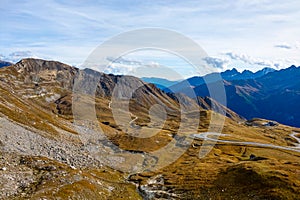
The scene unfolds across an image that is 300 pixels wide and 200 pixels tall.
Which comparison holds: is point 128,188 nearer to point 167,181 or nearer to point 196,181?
point 167,181

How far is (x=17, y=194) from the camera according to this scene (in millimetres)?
54156

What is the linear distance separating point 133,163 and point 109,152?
46.7 ft

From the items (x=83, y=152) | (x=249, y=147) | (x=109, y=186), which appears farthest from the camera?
(x=249, y=147)

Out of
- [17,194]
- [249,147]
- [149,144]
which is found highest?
[17,194]

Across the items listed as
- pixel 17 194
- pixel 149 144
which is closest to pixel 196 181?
pixel 17 194

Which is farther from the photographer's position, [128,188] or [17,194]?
[128,188]

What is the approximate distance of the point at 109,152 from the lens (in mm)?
115750

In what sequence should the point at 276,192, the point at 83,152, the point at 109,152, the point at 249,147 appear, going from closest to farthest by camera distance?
1. the point at 276,192
2. the point at 83,152
3. the point at 109,152
4. the point at 249,147

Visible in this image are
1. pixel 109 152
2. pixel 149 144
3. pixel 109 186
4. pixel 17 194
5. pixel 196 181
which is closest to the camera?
pixel 17 194

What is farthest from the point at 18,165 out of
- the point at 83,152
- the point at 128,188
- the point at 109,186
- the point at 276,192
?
the point at 276,192

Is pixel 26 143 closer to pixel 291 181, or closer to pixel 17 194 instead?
pixel 17 194

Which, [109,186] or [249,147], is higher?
[109,186]

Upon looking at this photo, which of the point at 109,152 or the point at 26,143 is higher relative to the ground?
the point at 26,143

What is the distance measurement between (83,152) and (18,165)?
3303cm
